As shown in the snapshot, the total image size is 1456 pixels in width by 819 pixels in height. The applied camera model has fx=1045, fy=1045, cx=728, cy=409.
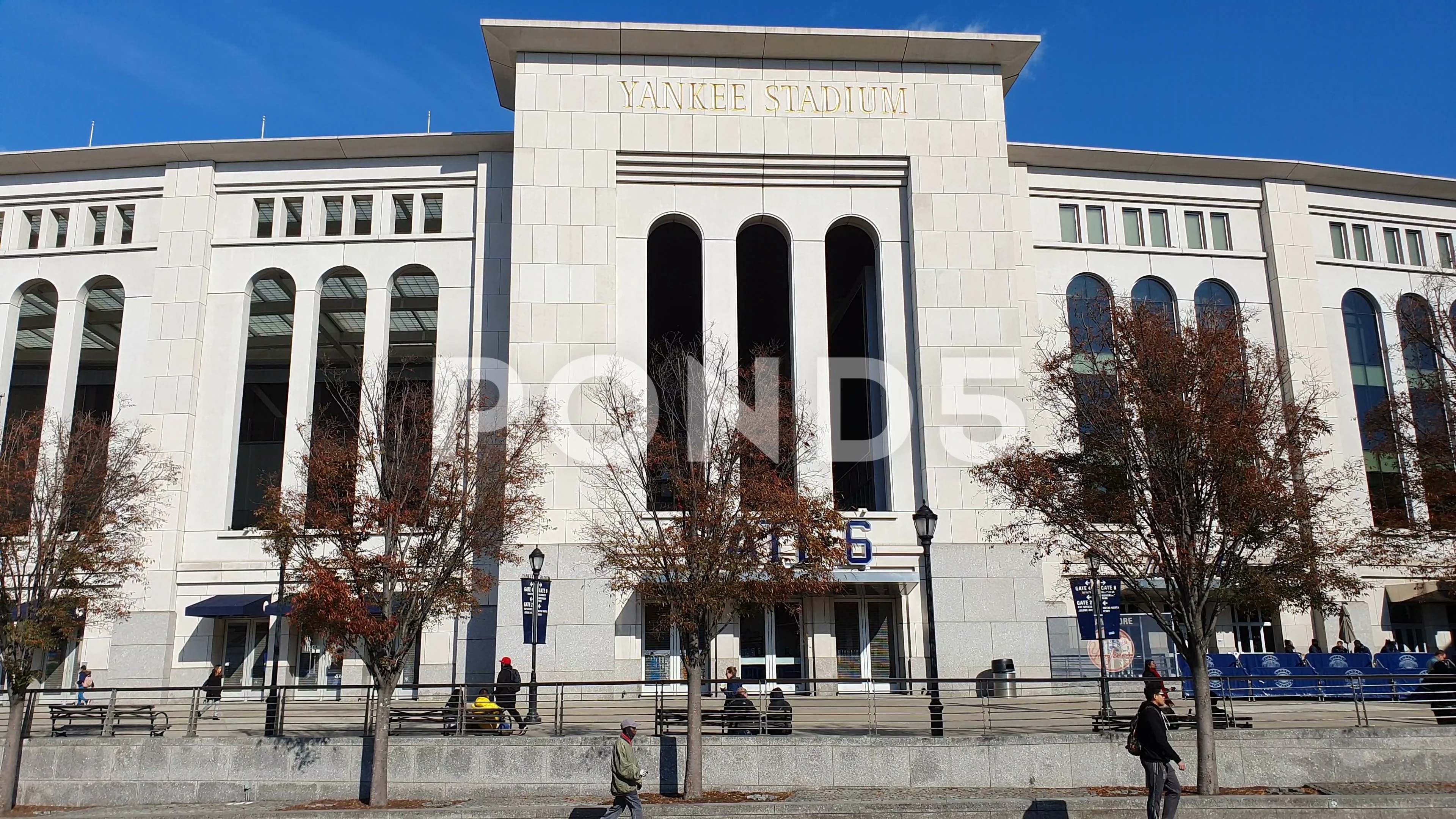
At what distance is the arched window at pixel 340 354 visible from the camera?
27844 mm

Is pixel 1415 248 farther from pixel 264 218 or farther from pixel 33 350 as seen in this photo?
pixel 33 350

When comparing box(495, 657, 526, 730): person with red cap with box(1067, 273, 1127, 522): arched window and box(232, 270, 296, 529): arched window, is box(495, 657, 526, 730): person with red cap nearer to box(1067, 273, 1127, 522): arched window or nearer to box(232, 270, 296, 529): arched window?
box(1067, 273, 1127, 522): arched window

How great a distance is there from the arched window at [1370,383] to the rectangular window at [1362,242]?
4.25 ft

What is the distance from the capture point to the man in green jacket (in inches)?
565

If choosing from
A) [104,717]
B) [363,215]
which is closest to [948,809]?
[104,717]

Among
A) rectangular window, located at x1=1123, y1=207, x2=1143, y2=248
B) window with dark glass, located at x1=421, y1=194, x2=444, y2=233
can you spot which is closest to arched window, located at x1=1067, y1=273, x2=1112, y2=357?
rectangular window, located at x1=1123, y1=207, x2=1143, y2=248

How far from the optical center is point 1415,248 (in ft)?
117

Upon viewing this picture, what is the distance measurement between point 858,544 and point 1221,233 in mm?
16887

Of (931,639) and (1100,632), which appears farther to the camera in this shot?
(1100,632)

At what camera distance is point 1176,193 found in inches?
Answer: 1344

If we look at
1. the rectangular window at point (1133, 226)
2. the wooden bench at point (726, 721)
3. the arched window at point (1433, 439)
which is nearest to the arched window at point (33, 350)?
the wooden bench at point (726, 721)

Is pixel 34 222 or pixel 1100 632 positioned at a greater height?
pixel 34 222

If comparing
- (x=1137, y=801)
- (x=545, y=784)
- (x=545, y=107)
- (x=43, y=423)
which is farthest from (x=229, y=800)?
(x=545, y=107)

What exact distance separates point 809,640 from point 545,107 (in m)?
17.0
